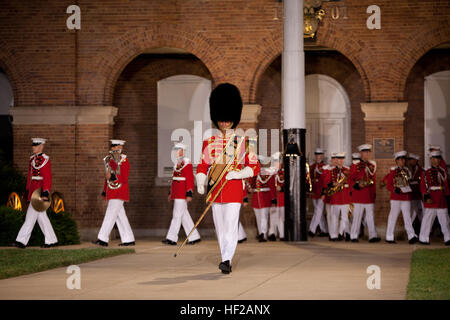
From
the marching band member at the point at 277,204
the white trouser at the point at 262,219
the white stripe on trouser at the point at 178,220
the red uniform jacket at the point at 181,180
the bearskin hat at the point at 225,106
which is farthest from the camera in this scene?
the marching band member at the point at 277,204

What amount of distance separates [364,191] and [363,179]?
0.25 m

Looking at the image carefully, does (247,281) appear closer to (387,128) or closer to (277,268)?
(277,268)

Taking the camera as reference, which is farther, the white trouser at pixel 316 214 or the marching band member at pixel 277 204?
the white trouser at pixel 316 214

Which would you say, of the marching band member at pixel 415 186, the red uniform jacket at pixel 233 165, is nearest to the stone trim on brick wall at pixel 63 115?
the marching band member at pixel 415 186

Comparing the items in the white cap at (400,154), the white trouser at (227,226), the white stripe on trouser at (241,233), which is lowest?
the white stripe on trouser at (241,233)

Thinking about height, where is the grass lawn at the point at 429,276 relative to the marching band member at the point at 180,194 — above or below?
below

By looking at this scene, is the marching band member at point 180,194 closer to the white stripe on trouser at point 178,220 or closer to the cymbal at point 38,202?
the white stripe on trouser at point 178,220

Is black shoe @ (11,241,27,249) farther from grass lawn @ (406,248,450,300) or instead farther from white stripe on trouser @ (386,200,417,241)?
white stripe on trouser @ (386,200,417,241)

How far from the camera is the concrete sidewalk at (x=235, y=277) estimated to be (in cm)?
827

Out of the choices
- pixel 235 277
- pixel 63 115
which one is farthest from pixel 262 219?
pixel 235 277

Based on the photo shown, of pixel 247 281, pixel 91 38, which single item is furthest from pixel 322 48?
pixel 247 281

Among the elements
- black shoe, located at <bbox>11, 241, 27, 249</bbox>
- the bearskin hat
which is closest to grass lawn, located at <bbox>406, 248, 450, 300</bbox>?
the bearskin hat

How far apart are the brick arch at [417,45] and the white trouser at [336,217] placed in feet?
8.74
